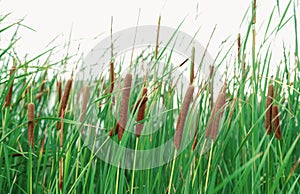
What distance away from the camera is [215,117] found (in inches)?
52.9

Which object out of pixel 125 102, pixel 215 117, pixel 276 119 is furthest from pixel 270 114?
pixel 125 102

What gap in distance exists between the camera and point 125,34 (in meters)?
2.08

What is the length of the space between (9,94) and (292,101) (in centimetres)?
130

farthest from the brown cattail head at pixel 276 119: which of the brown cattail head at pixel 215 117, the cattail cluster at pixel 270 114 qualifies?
the brown cattail head at pixel 215 117

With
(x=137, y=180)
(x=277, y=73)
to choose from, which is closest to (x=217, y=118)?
(x=137, y=180)

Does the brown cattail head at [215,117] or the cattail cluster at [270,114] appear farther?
the cattail cluster at [270,114]

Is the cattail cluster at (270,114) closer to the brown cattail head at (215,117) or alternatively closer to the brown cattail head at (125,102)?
the brown cattail head at (215,117)

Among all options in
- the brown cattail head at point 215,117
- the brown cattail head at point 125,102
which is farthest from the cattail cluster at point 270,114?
the brown cattail head at point 125,102

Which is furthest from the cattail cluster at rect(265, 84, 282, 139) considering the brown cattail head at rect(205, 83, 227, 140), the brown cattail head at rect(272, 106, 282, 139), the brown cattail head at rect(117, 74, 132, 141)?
the brown cattail head at rect(117, 74, 132, 141)

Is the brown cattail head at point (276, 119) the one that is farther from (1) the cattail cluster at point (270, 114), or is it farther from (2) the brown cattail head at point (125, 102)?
(2) the brown cattail head at point (125, 102)

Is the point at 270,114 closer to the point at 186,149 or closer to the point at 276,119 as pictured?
the point at 276,119

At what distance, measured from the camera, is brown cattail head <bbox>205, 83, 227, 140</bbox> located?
1.32 m

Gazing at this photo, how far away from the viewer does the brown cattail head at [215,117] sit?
1.32m

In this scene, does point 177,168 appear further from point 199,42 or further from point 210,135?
point 199,42
